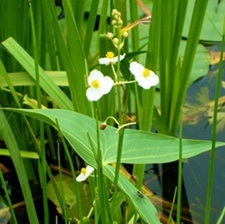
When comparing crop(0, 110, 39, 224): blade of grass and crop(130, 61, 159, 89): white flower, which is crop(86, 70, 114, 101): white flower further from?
crop(0, 110, 39, 224): blade of grass

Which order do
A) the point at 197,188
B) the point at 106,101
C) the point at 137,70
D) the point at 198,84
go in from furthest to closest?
the point at 198,84, the point at 197,188, the point at 106,101, the point at 137,70

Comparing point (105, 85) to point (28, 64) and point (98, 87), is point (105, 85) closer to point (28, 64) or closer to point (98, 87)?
point (98, 87)

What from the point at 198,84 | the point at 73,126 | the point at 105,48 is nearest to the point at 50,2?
the point at 105,48

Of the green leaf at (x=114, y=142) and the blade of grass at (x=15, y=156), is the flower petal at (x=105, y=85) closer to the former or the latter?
the green leaf at (x=114, y=142)

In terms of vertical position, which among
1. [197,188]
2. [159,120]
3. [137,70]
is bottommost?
[197,188]

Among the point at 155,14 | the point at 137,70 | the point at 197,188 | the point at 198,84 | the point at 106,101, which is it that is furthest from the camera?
the point at 198,84

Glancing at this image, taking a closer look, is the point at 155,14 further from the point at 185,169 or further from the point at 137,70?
the point at 185,169

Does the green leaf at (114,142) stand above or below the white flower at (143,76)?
below

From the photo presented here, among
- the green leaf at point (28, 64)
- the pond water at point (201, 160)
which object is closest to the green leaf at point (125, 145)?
the green leaf at point (28, 64)

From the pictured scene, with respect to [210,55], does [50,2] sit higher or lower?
higher
